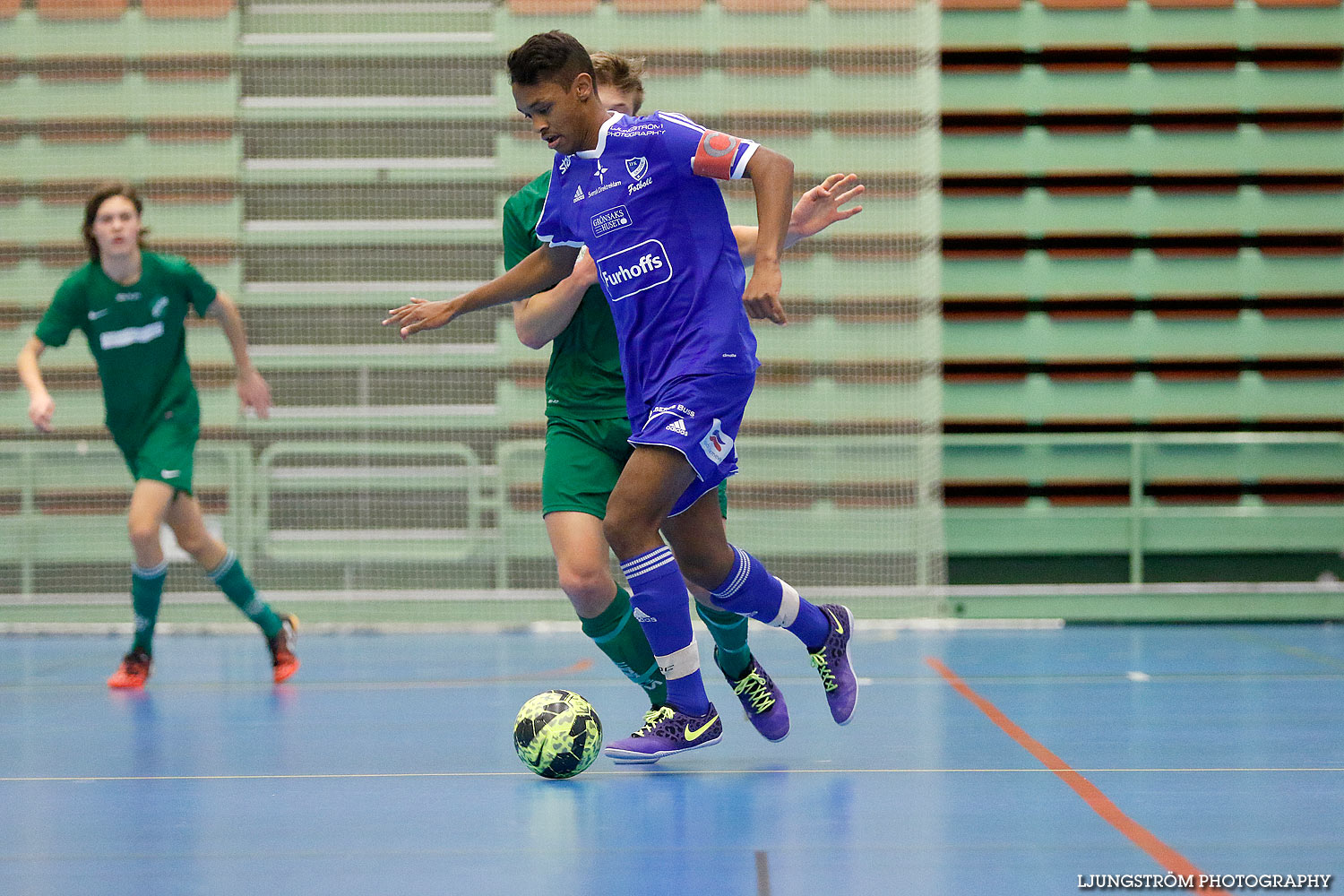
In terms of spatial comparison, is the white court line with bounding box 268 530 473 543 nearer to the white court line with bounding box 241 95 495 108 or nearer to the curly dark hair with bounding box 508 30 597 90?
the white court line with bounding box 241 95 495 108

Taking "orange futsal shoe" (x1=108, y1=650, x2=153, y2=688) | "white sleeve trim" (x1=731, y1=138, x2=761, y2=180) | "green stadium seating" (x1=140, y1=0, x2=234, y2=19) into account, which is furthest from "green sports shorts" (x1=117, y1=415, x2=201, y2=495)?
"green stadium seating" (x1=140, y1=0, x2=234, y2=19)

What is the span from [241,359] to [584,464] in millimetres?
2474

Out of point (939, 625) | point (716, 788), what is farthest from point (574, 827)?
point (939, 625)

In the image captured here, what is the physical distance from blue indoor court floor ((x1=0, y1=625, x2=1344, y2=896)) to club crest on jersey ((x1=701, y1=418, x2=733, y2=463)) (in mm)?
786

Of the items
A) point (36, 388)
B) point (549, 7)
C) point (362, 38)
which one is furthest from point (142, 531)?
point (549, 7)

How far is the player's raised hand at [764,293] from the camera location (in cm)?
315

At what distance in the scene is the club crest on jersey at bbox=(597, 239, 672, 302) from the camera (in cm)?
332

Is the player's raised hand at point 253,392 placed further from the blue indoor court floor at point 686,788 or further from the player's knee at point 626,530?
the player's knee at point 626,530

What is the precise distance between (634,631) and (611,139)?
132 centimetres

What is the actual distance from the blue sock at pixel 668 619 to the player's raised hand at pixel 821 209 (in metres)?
0.92

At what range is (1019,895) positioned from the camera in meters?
2.30

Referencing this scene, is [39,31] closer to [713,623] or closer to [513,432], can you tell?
[513,432]

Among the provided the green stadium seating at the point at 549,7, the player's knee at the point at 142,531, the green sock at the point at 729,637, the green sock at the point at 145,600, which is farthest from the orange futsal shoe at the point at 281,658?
the green stadium seating at the point at 549,7

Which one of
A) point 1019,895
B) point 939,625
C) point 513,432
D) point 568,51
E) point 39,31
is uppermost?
point 39,31
